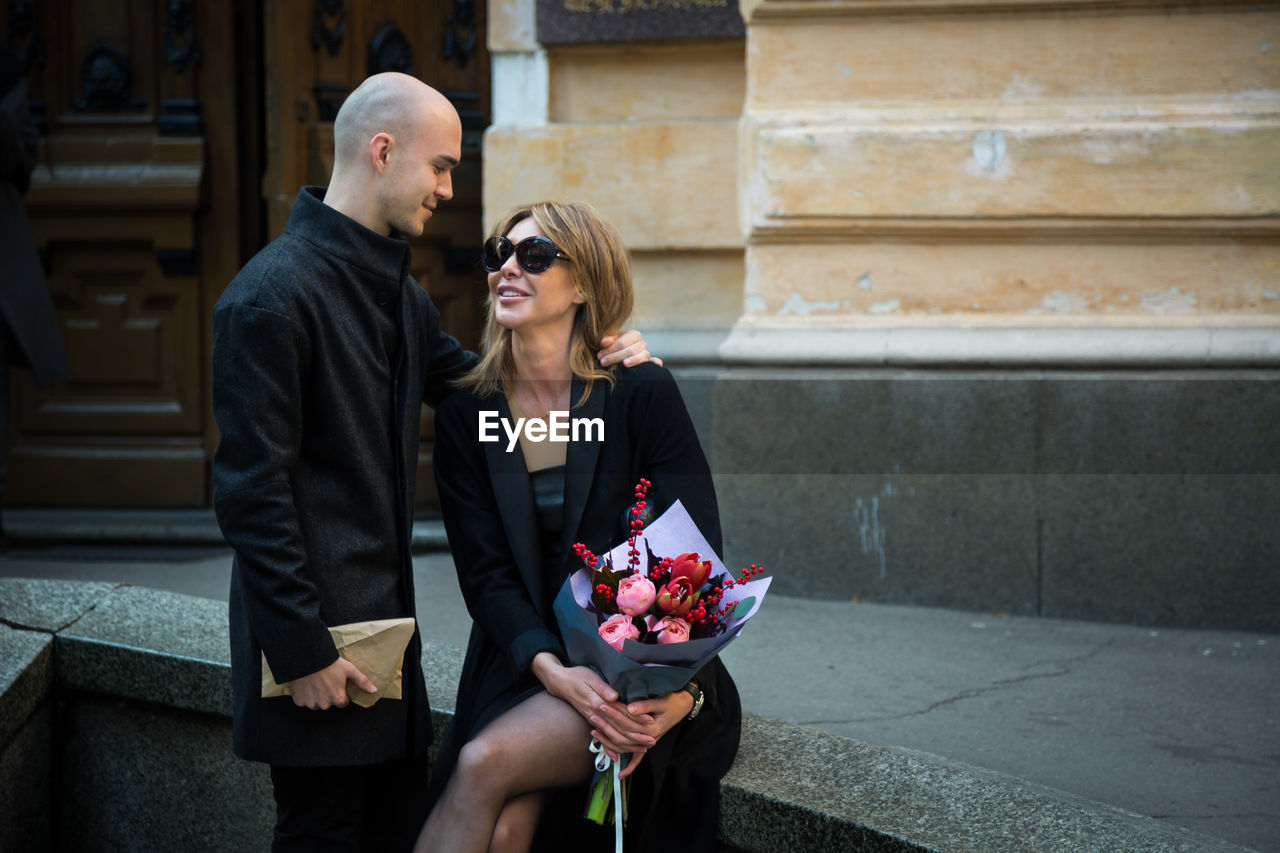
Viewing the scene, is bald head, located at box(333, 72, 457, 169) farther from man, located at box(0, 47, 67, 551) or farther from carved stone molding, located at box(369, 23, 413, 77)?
carved stone molding, located at box(369, 23, 413, 77)

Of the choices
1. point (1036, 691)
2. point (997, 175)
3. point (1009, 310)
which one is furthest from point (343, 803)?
point (997, 175)

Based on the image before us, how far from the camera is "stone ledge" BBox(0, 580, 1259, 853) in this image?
101 inches

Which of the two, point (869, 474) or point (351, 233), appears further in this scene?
point (869, 474)

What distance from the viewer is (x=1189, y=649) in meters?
4.39

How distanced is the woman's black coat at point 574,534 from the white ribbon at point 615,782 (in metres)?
0.14

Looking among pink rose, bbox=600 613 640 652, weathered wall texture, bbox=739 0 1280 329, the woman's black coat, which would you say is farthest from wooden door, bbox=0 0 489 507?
pink rose, bbox=600 613 640 652

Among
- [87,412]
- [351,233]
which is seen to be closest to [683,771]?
[351,233]

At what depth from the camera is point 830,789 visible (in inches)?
109

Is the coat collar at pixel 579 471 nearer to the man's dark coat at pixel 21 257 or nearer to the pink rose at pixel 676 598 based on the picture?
the pink rose at pixel 676 598

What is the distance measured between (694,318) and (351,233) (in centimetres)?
280

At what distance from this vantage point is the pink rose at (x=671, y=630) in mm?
2424

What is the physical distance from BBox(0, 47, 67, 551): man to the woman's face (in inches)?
114

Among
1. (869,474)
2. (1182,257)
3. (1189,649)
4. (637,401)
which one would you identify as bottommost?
(1189,649)

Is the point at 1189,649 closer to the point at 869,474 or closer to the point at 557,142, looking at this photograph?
the point at 869,474
